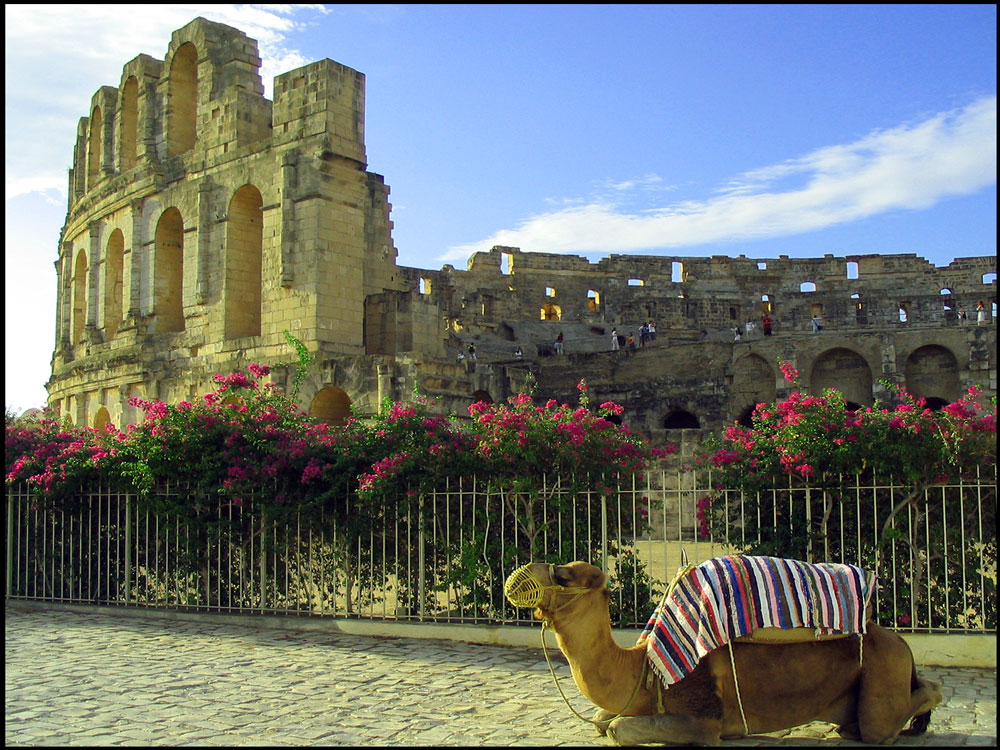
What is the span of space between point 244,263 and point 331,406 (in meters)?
4.09

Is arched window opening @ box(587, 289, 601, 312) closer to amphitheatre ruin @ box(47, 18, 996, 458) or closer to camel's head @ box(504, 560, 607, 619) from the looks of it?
amphitheatre ruin @ box(47, 18, 996, 458)

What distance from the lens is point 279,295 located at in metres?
18.7

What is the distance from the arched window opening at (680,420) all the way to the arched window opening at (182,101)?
1400 centimetres

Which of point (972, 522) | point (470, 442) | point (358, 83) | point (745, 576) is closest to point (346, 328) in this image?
point (358, 83)

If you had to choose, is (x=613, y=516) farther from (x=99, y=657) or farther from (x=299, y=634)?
(x=99, y=657)

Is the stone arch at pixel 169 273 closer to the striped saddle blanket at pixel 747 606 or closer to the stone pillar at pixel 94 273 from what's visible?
the stone pillar at pixel 94 273

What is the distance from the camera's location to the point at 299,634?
912 cm

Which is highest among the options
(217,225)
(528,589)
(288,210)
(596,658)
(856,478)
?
(217,225)

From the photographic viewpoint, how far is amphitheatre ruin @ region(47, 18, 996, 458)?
18.4 metres

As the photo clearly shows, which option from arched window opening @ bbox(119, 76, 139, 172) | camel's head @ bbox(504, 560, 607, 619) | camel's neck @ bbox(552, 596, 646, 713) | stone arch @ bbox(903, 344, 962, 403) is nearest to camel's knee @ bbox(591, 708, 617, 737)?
camel's neck @ bbox(552, 596, 646, 713)

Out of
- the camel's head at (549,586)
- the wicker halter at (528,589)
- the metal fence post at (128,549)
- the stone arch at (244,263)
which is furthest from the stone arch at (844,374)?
the wicker halter at (528,589)

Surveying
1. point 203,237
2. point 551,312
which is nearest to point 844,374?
point 551,312

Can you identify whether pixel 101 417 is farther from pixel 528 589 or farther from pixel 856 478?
pixel 528 589

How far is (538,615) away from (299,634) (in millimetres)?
4372
